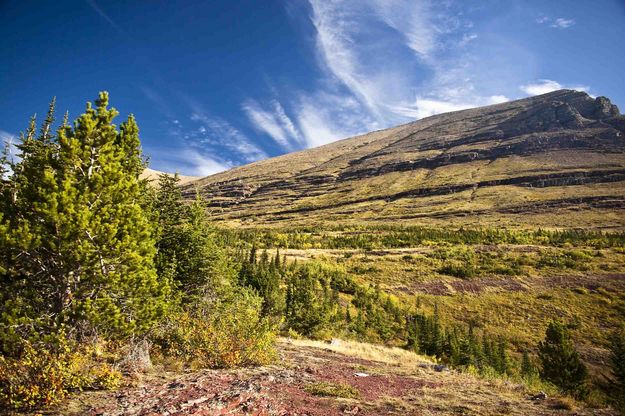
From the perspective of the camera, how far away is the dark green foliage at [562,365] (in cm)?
2708

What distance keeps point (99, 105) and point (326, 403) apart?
38.4ft

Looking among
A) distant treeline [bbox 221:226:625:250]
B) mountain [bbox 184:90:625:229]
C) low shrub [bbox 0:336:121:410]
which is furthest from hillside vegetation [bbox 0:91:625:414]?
mountain [bbox 184:90:625:229]

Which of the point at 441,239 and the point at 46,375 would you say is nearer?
the point at 46,375

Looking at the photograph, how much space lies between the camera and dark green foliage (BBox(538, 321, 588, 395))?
27078mm

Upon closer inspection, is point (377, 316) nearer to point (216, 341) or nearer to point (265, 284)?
point (265, 284)

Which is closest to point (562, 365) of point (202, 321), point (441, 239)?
point (202, 321)

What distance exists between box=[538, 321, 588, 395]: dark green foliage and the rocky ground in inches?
750

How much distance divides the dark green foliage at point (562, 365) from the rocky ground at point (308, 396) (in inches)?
750

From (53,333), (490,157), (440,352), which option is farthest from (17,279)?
(490,157)

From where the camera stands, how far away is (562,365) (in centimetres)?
2786

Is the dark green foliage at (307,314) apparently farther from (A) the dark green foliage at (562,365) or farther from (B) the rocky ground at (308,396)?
(A) the dark green foliage at (562,365)

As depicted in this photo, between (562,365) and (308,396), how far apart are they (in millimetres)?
28295

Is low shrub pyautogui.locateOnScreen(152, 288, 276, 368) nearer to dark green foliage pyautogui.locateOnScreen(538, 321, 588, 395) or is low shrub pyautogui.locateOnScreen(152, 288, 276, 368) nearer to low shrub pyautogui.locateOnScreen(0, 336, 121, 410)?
low shrub pyautogui.locateOnScreen(0, 336, 121, 410)

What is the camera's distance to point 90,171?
1034 cm
